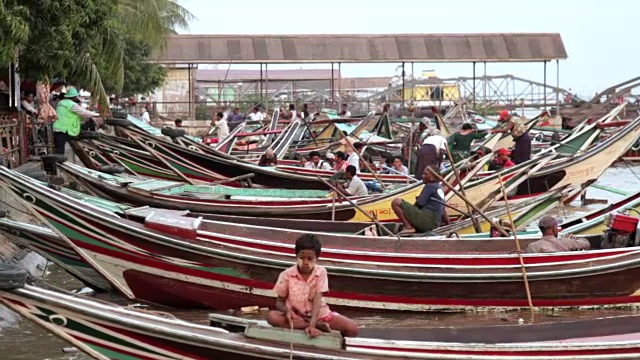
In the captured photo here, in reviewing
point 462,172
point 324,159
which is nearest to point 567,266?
point 462,172

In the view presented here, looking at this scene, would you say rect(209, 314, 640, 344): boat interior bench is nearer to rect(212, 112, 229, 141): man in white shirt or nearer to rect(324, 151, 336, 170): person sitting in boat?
rect(324, 151, 336, 170): person sitting in boat

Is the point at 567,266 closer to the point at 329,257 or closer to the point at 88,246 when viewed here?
the point at 329,257

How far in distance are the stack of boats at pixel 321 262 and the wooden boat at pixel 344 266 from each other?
0.04 ft

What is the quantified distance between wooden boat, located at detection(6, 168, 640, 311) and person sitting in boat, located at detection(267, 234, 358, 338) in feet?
8.83

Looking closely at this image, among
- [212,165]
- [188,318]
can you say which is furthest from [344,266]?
[212,165]

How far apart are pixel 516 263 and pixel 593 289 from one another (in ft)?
2.44

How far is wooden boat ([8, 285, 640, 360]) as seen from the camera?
6.68m

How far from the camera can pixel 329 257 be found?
32.0 feet

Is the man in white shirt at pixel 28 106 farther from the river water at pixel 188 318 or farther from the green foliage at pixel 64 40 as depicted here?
the river water at pixel 188 318

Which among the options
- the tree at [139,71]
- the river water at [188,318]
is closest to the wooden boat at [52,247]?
the river water at [188,318]

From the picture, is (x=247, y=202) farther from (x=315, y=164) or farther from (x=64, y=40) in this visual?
(x=315, y=164)

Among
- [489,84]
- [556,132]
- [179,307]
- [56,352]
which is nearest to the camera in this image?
[56,352]

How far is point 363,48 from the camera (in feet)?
135

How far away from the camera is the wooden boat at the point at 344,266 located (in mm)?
9727
